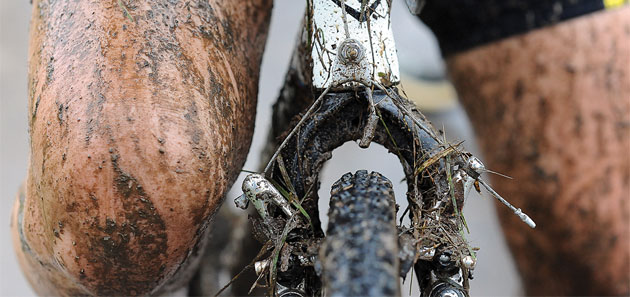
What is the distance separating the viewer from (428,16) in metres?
1.83

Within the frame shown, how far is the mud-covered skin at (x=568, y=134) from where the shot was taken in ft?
5.54

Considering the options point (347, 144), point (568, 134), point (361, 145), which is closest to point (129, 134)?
point (361, 145)

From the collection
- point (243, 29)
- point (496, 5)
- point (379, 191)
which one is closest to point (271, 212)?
point (379, 191)

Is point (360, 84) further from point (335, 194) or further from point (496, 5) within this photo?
point (496, 5)

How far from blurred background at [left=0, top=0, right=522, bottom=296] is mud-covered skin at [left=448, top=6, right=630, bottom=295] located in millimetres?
549

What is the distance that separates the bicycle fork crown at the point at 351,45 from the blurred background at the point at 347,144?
1298 mm

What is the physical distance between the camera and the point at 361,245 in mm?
750

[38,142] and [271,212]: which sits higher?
[38,142]

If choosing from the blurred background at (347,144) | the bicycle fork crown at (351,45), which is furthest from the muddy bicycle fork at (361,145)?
the blurred background at (347,144)

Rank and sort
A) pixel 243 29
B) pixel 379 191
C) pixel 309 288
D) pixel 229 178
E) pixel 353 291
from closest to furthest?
pixel 353 291, pixel 379 191, pixel 309 288, pixel 229 178, pixel 243 29

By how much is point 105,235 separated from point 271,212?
0.86 feet

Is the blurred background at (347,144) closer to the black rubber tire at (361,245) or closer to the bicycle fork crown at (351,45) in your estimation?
the bicycle fork crown at (351,45)

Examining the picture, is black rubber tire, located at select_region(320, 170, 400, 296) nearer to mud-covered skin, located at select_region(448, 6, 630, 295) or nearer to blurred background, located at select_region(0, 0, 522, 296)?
mud-covered skin, located at select_region(448, 6, 630, 295)

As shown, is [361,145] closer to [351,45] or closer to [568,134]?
[351,45]
